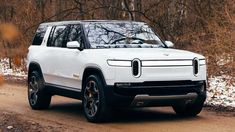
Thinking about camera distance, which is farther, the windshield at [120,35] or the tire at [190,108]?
the windshield at [120,35]

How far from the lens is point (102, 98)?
827cm

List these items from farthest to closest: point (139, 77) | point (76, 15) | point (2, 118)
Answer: point (76, 15), point (2, 118), point (139, 77)

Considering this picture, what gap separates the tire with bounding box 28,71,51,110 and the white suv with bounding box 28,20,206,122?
0.86 feet

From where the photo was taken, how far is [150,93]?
26.8 feet

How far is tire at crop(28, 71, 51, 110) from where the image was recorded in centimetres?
1084

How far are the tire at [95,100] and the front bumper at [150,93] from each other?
163 millimetres

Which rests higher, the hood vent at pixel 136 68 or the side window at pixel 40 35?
the side window at pixel 40 35

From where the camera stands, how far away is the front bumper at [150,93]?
8.10 m

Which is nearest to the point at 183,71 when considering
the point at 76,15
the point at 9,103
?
the point at 9,103

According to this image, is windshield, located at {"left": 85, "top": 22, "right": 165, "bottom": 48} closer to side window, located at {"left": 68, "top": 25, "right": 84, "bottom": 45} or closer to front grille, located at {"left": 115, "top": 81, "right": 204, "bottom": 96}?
side window, located at {"left": 68, "top": 25, "right": 84, "bottom": 45}

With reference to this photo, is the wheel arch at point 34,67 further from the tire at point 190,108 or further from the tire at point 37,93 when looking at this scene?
the tire at point 190,108

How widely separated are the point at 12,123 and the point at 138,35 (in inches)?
111

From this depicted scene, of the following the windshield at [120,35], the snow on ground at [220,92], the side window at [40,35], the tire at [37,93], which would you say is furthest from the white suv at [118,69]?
the snow on ground at [220,92]

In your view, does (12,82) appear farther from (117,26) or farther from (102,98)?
(102,98)
